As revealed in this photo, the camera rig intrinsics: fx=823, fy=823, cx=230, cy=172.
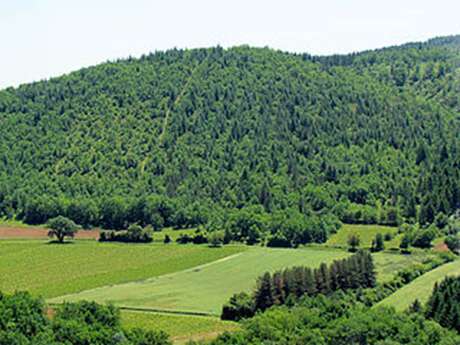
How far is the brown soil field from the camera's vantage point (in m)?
186

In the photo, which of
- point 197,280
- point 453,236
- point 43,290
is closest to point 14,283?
point 43,290

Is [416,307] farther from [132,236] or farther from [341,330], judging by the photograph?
[132,236]

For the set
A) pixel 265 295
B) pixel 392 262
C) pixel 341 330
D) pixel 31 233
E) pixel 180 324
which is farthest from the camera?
pixel 31 233

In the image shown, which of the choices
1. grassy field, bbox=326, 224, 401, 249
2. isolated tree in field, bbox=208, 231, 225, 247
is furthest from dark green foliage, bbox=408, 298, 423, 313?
isolated tree in field, bbox=208, 231, 225, 247

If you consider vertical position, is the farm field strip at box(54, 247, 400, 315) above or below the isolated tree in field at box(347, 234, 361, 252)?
below

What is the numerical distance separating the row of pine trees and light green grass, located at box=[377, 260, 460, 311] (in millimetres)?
6274

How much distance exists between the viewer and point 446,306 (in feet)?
325

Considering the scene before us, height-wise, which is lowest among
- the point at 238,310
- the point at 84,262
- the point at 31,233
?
the point at 238,310

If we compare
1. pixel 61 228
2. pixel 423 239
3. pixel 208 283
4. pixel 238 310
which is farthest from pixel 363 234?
pixel 238 310

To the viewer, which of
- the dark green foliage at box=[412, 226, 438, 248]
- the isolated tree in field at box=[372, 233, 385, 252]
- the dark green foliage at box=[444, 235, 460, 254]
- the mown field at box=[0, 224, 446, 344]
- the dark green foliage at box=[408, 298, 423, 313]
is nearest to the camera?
the dark green foliage at box=[408, 298, 423, 313]

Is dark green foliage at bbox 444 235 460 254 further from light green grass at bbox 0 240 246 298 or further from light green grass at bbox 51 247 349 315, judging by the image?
light green grass at bbox 0 240 246 298

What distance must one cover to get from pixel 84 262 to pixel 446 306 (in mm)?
76440

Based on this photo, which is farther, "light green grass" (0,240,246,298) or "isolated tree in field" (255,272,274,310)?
"light green grass" (0,240,246,298)

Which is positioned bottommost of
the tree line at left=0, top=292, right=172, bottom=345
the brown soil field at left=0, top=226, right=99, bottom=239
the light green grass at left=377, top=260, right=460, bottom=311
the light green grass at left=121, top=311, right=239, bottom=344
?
the light green grass at left=121, top=311, right=239, bottom=344
